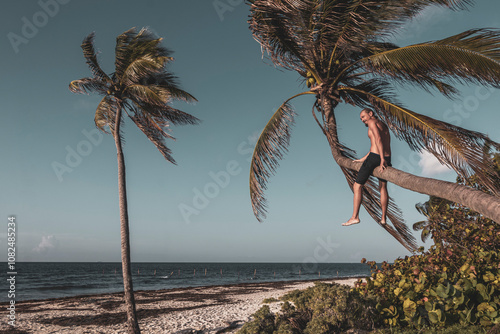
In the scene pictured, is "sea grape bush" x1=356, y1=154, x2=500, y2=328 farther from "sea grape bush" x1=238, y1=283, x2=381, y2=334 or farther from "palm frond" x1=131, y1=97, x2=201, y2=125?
"palm frond" x1=131, y1=97, x2=201, y2=125

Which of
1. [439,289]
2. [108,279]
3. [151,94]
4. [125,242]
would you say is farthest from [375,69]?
[108,279]

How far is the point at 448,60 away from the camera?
3623 millimetres

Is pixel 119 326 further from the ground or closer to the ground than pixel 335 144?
closer to the ground

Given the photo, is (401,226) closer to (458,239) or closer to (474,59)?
(474,59)

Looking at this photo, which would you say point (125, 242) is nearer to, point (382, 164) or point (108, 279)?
point (382, 164)

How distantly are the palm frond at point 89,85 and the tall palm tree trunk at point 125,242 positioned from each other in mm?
807

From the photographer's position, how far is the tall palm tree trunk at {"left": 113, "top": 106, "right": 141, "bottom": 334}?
9242 mm

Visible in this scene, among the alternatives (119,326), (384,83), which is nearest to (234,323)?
(119,326)

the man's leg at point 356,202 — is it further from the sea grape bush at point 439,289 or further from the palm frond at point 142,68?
the palm frond at point 142,68

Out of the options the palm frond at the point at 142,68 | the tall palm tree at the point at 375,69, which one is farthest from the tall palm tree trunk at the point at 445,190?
the palm frond at the point at 142,68

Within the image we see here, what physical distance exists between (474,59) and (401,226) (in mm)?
2700

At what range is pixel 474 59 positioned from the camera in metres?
3.30

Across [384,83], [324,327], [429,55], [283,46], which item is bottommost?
[324,327]

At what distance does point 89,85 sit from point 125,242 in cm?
512
